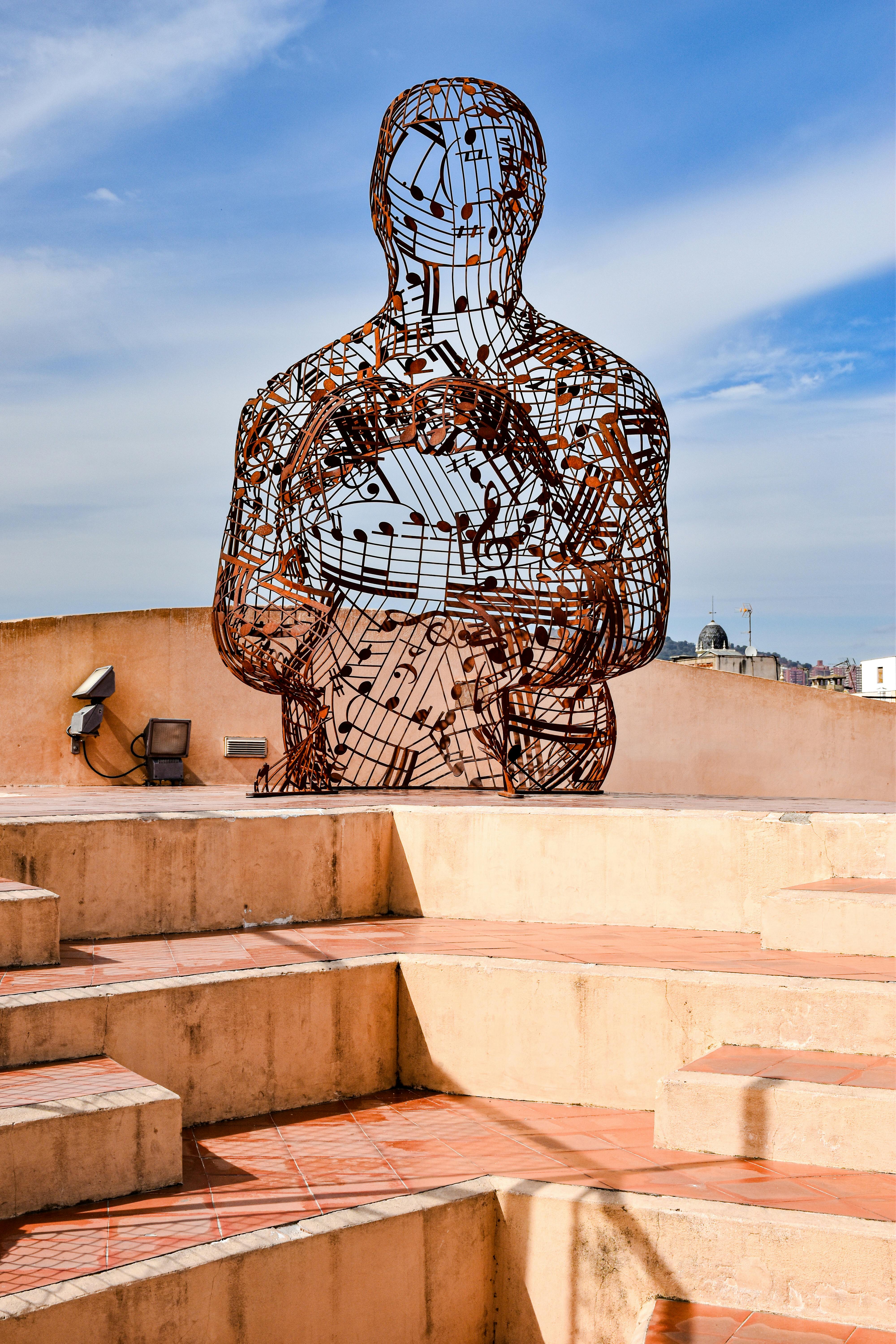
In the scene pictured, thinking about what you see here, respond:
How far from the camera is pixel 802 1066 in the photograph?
3754 mm

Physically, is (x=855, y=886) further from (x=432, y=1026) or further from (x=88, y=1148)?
(x=88, y=1148)

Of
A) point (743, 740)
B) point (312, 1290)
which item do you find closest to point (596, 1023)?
point (312, 1290)

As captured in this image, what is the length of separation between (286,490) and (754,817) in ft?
10.7

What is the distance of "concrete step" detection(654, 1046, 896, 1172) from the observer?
337cm

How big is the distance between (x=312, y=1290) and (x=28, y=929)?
1812 millimetres

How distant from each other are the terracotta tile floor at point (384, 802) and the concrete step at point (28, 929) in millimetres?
848

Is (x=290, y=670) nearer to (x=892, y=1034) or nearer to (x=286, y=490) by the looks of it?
(x=286, y=490)

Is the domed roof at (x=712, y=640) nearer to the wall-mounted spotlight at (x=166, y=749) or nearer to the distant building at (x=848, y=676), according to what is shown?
the distant building at (x=848, y=676)

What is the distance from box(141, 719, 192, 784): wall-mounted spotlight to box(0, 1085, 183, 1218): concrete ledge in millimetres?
7511

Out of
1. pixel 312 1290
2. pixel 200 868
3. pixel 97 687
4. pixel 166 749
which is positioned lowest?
pixel 312 1290

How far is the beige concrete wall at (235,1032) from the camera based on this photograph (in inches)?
147

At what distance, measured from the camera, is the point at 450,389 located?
6.70 m

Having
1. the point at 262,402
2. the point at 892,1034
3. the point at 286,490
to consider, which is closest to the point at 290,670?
the point at 286,490

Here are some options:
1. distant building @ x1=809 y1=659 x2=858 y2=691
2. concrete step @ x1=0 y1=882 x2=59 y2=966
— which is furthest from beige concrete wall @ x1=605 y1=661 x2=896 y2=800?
distant building @ x1=809 y1=659 x2=858 y2=691
